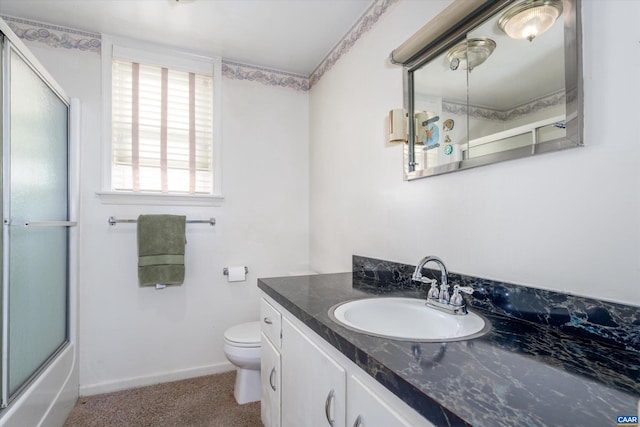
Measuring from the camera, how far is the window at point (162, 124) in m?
2.14

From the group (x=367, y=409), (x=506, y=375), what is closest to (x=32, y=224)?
(x=367, y=409)

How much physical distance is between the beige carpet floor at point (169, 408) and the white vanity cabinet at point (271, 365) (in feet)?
1.06

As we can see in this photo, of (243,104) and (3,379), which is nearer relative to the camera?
(3,379)

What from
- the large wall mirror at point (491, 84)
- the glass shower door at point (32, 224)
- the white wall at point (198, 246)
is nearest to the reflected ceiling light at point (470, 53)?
the large wall mirror at point (491, 84)

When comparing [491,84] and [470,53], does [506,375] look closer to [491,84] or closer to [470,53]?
[491,84]

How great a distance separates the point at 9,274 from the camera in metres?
1.30

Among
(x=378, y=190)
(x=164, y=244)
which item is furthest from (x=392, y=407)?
(x=164, y=244)

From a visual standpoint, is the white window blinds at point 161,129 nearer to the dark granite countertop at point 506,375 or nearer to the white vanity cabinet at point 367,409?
the dark granite countertop at point 506,375

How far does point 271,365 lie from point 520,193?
121cm

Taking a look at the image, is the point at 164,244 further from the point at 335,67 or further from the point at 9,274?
the point at 335,67

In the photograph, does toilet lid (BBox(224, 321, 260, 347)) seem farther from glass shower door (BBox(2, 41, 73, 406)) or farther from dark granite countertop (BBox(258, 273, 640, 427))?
dark granite countertop (BBox(258, 273, 640, 427))

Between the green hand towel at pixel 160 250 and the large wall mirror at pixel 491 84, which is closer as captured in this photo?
the large wall mirror at pixel 491 84

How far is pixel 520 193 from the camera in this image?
1.03 m

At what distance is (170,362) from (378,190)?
1.82 metres
